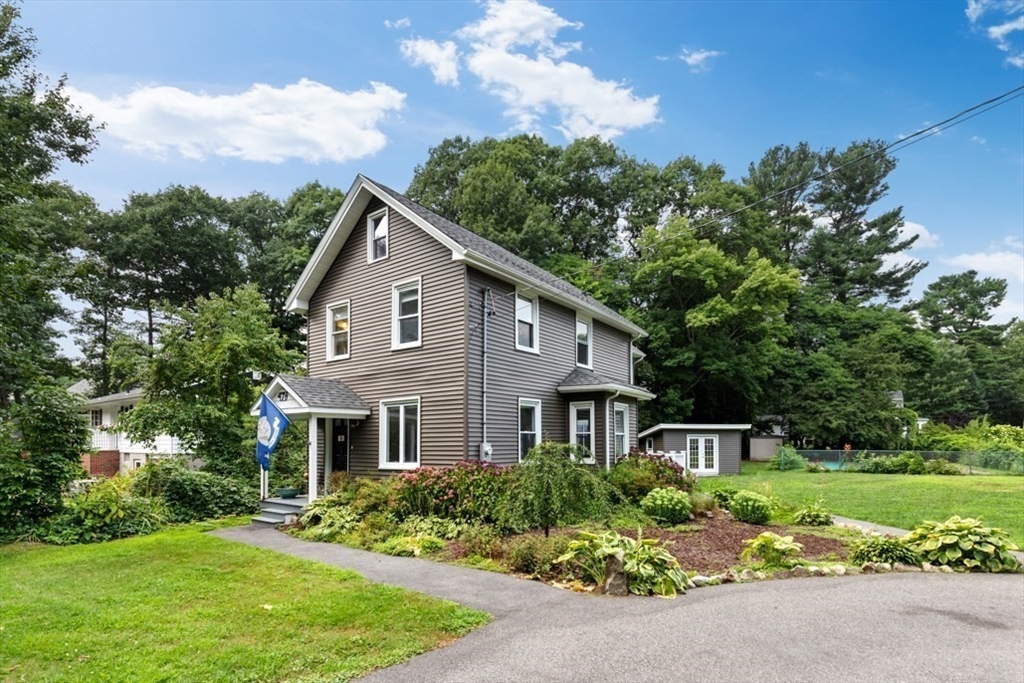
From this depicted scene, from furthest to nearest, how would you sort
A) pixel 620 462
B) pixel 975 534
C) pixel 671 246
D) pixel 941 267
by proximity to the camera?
pixel 941 267, pixel 671 246, pixel 620 462, pixel 975 534

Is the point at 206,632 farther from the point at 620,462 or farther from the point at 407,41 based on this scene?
the point at 407,41

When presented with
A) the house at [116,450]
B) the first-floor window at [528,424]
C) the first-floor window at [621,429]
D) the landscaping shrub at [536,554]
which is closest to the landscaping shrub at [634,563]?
the landscaping shrub at [536,554]

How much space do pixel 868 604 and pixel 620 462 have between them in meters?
8.93

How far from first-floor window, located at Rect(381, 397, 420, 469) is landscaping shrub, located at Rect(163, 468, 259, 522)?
421 cm

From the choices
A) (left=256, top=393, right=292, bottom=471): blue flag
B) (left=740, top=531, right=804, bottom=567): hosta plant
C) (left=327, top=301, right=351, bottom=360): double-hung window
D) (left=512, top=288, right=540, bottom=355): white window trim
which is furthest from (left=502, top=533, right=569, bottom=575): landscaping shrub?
(left=327, top=301, right=351, bottom=360): double-hung window

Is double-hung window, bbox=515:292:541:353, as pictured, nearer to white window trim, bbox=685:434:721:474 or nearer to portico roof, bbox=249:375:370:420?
portico roof, bbox=249:375:370:420

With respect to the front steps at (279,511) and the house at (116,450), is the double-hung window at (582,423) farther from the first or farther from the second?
the house at (116,450)

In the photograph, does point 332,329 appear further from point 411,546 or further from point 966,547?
point 966,547

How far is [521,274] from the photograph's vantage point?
13.7 meters

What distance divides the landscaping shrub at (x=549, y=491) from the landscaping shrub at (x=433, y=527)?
1.31 metres

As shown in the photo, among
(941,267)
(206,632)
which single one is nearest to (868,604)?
(206,632)

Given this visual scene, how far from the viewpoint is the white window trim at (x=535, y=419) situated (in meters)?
13.6

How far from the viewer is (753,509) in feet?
38.3

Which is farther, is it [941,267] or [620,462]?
[941,267]
